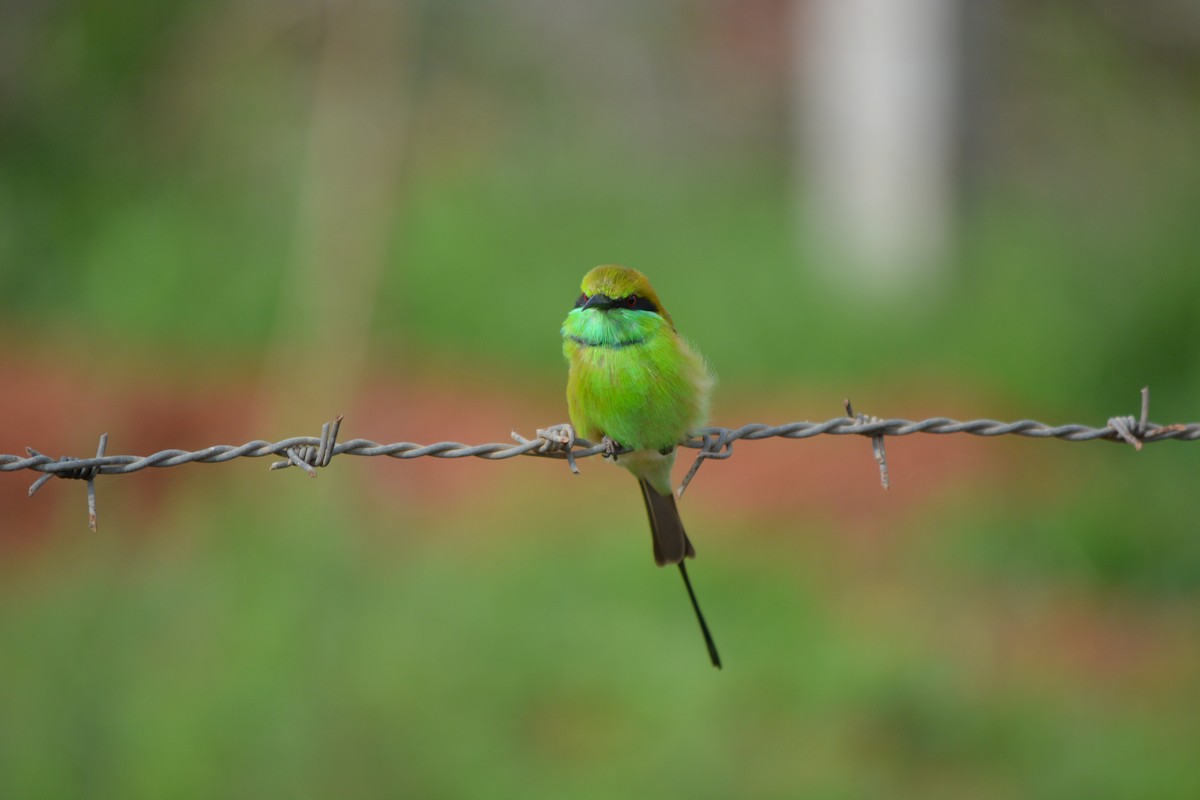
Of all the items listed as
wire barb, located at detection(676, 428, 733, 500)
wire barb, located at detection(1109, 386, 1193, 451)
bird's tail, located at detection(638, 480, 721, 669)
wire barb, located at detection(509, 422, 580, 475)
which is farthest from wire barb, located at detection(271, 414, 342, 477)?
wire barb, located at detection(1109, 386, 1193, 451)

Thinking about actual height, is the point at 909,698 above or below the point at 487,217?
below

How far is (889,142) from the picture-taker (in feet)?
25.7

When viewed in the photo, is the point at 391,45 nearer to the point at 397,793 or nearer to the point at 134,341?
the point at 134,341

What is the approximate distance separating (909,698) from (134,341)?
18.3 feet

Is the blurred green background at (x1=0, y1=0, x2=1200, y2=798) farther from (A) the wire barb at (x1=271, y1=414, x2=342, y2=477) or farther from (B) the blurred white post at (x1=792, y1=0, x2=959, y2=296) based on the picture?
(A) the wire barb at (x1=271, y1=414, x2=342, y2=477)

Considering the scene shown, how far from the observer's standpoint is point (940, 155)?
25.5ft

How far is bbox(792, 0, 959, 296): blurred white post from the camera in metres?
7.61

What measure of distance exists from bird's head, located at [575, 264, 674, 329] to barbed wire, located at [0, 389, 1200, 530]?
1.10 ft

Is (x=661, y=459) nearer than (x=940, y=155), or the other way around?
(x=661, y=459)

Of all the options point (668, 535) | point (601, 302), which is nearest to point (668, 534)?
point (668, 535)

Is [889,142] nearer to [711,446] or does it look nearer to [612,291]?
[612,291]

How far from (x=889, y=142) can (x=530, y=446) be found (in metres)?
5.95

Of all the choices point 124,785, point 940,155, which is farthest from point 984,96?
point 124,785

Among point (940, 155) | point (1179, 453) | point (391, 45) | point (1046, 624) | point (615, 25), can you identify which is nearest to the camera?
point (1046, 624)
